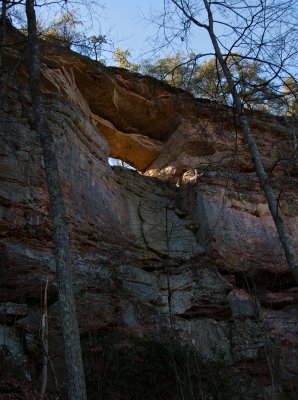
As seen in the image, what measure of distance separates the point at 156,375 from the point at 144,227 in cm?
662

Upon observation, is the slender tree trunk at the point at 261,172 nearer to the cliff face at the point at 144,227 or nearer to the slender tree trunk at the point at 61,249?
the cliff face at the point at 144,227

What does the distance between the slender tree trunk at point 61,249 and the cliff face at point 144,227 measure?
990 millimetres

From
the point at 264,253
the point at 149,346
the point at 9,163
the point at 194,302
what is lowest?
the point at 149,346

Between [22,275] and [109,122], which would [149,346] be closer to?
[22,275]

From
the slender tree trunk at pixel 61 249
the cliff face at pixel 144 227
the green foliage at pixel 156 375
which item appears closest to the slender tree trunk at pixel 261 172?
the cliff face at pixel 144 227

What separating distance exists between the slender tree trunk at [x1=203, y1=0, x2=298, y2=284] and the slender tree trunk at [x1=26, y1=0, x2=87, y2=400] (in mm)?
3466

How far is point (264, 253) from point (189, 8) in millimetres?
6882

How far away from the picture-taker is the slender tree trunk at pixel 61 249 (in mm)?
6465

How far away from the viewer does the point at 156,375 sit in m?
7.59

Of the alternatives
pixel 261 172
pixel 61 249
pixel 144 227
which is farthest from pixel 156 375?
pixel 144 227

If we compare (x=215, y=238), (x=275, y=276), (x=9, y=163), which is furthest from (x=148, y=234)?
(x=9, y=163)

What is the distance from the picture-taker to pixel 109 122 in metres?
17.3

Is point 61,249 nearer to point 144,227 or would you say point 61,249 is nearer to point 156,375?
point 156,375

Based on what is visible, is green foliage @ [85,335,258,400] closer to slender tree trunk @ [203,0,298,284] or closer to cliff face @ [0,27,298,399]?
cliff face @ [0,27,298,399]
